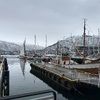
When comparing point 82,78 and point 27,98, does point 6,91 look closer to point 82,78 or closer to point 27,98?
point 82,78

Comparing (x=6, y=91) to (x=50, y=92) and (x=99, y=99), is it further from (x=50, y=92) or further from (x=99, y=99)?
(x=50, y=92)

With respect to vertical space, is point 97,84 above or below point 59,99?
above

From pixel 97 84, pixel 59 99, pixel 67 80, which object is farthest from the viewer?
pixel 67 80

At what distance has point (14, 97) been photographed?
4.24m

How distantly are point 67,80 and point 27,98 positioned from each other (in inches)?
817

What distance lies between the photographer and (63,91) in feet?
84.8

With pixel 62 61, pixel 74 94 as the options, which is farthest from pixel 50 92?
pixel 62 61

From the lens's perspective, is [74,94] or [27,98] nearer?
[27,98]

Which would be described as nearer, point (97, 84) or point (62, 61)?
point (97, 84)

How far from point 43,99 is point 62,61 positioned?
37.6 meters

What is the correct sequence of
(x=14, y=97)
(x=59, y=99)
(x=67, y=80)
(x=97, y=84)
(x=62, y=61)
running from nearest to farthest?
(x=14, y=97), (x=97, y=84), (x=59, y=99), (x=67, y=80), (x=62, y=61)

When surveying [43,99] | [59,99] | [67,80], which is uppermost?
[43,99]

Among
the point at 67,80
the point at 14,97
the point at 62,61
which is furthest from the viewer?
the point at 62,61

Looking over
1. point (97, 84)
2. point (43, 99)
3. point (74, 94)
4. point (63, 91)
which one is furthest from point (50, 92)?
point (63, 91)
